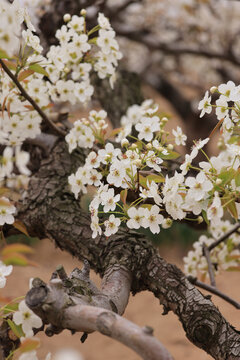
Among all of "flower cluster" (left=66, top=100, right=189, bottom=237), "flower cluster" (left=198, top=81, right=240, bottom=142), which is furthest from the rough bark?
"flower cluster" (left=198, top=81, right=240, bottom=142)

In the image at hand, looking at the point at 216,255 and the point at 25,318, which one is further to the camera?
the point at 216,255

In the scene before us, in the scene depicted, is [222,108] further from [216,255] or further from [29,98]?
[216,255]

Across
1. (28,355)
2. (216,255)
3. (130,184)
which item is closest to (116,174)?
(130,184)

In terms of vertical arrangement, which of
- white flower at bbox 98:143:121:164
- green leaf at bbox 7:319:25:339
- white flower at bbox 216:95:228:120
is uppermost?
white flower at bbox 216:95:228:120

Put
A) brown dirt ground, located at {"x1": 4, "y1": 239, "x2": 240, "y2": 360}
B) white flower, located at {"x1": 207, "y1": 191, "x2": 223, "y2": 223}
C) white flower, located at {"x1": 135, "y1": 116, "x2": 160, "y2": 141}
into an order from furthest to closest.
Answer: brown dirt ground, located at {"x1": 4, "y1": 239, "x2": 240, "y2": 360}
white flower, located at {"x1": 135, "y1": 116, "x2": 160, "y2": 141}
white flower, located at {"x1": 207, "y1": 191, "x2": 223, "y2": 223}

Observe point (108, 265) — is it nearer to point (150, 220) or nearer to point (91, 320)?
point (150, 220)

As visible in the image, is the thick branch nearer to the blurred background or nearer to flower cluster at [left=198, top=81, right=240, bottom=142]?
flower cluster at [left=198, top=81, right=240, bottom=142]
